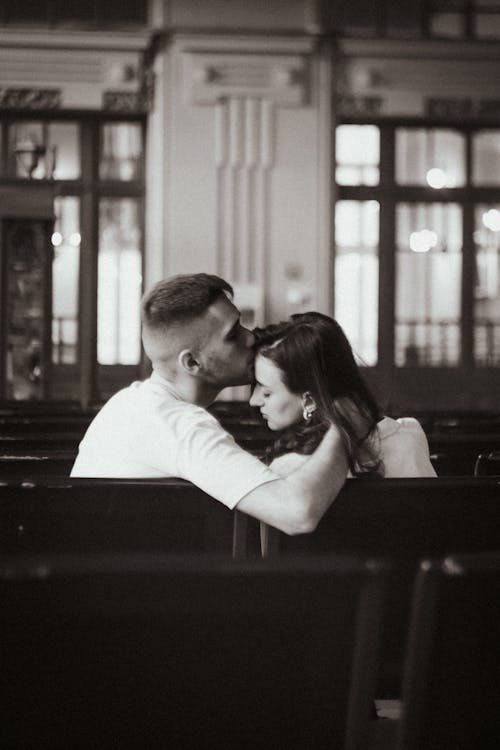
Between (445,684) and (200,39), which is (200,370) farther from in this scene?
(200,39)

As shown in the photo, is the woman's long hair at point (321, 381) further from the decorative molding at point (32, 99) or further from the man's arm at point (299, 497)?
the decorative molding at point (32, 99)

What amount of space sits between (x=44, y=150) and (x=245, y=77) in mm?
1904

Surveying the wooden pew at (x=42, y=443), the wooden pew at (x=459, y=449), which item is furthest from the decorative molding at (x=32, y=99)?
→ the wooden pew at (x=459, y=449)

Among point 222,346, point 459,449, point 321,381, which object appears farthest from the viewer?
point 459,449

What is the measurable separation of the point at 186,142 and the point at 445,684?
362 inches

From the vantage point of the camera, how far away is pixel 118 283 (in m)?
10.4

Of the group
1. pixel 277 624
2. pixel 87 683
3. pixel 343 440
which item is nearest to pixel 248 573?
pixel 277 624

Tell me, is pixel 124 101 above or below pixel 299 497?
above

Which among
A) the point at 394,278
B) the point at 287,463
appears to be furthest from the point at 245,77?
the point at 287,463

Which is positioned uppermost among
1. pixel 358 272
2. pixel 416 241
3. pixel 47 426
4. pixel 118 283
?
pixel 416 241

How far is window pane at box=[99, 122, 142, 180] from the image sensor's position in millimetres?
10375

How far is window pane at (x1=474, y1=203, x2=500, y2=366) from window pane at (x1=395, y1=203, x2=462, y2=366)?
0.18 metres

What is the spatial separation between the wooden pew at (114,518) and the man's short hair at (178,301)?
1.84 feet

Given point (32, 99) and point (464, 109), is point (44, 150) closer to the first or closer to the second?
point (32, 99)
